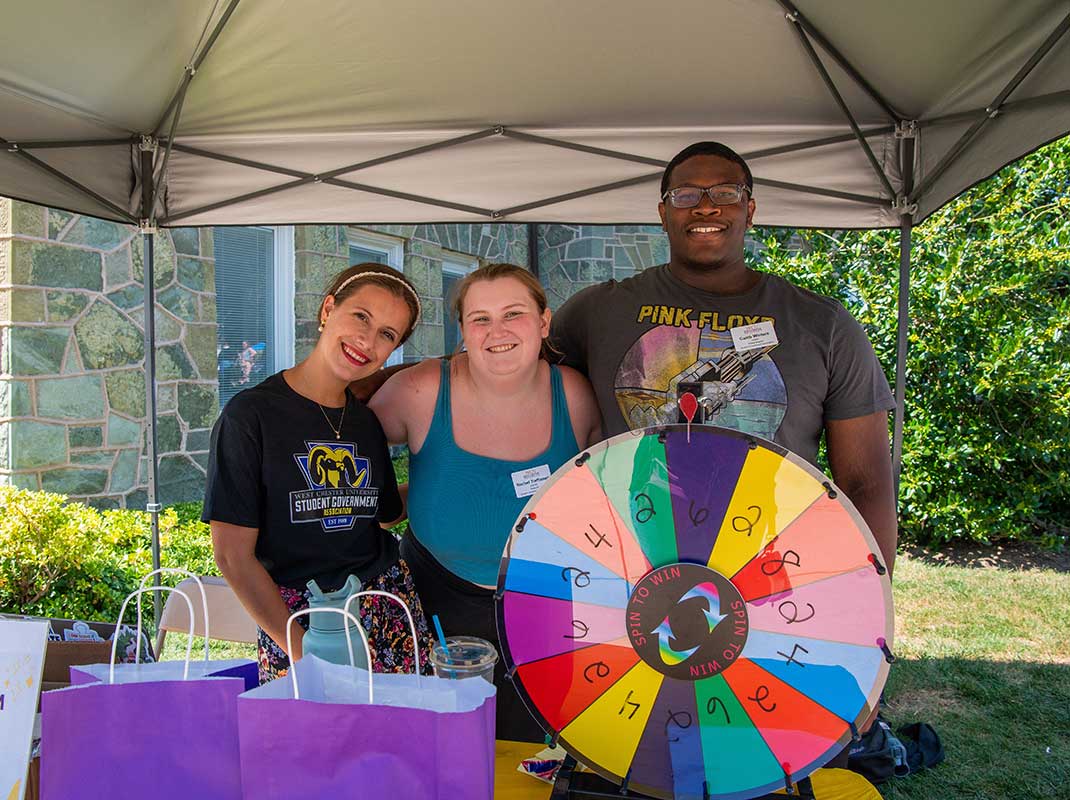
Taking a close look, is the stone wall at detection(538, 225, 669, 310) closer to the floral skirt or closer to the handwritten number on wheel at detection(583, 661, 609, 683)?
the floral skirt

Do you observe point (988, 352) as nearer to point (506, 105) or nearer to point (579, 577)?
point (506, 105)

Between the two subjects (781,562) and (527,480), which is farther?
(527,480)

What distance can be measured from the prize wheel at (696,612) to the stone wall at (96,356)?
4358 millimetres

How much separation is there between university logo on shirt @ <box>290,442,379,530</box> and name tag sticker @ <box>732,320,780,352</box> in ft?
3.04

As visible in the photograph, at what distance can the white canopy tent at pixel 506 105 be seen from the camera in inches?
88.7

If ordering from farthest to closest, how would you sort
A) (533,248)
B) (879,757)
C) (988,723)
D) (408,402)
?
1. (533,248)
2. (988,723)
3. (879,757)
4. (408,402)

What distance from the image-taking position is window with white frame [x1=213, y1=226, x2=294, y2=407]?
5992mm

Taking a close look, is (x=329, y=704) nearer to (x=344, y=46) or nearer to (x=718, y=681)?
(x=718, y=681)

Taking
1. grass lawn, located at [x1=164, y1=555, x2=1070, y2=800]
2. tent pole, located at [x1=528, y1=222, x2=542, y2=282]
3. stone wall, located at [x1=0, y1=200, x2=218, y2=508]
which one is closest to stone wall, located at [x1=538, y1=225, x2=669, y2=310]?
tent pole, located at [x1=528, y1=222, x2=542, y2=282]

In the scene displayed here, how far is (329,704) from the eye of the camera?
0.99 meters

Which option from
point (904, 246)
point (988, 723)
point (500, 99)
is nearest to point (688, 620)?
point (500, 99)

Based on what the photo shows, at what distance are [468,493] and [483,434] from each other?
0.47 ft

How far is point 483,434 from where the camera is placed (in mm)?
1956

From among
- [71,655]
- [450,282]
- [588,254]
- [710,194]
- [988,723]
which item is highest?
[588,254]
